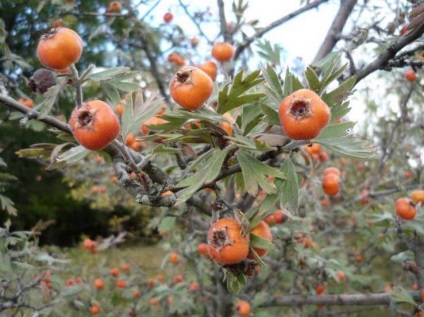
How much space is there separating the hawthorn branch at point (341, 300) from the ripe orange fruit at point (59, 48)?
78.1 inches

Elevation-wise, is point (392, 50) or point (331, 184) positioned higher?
point (392, 50)

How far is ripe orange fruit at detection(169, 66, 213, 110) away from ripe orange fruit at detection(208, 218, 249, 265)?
301mm

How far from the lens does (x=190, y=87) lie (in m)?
0.96

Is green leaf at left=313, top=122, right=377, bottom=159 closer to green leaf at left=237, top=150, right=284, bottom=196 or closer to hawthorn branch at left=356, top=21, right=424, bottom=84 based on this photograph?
green leaf at left=237, top=150, right=284, bottom=196

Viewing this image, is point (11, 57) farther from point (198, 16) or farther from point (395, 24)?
point (198, 16)

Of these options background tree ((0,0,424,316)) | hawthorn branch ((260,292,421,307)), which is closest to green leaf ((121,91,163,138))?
background tree ((0,0,424,316))

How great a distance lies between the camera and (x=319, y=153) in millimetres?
2617

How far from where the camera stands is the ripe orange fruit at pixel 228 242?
1028 mm

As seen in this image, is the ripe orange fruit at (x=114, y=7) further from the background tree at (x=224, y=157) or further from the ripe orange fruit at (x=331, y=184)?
the ripe orange fruit at (x=331, y=184)

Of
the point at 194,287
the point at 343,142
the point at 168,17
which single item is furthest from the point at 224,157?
the point at 168,17

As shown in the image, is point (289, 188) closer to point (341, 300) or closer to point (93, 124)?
point (93, 124)

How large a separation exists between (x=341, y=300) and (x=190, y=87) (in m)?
2.08

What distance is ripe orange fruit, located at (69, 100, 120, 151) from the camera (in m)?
0.97

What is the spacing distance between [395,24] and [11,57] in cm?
175
